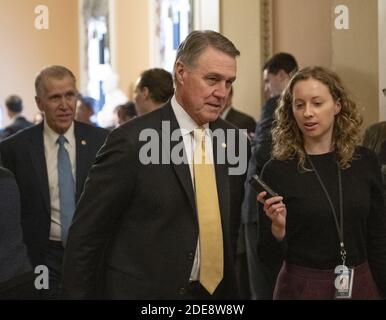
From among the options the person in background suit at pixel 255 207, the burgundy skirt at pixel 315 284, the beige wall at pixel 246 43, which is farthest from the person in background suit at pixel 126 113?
the burgundy skirt at pixel 315 284

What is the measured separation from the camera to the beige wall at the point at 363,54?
4.23m

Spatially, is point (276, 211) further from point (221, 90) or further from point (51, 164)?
point (51, 164)

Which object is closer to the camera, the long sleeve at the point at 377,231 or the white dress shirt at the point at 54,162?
the long sleeve at the point at 377,231

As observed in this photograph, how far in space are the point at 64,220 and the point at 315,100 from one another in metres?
1.30

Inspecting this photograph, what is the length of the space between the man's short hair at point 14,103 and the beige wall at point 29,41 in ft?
0.18

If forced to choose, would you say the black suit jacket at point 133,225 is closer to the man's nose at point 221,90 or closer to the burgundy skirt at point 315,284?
the man's nose at point 221,90

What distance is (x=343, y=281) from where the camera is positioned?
110 inches

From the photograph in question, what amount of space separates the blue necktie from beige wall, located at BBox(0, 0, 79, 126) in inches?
38.2

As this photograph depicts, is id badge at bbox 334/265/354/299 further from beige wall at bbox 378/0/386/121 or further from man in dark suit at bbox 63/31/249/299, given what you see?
beige wall at bbox 378/0/386/121

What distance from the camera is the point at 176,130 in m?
2.71

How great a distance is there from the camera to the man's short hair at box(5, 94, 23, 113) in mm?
6959

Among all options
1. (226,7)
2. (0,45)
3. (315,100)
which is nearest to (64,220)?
(315,100)

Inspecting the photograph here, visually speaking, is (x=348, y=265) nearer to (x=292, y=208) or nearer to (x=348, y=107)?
(x=292, y=208)
